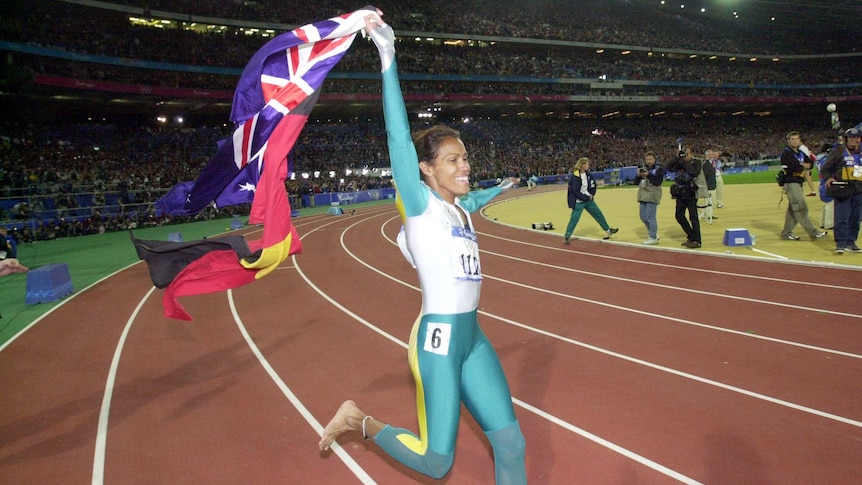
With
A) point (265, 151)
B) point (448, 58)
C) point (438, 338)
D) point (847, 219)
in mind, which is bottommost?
point (847, 219)

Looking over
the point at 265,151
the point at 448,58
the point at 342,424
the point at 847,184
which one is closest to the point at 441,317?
the point at 342,424

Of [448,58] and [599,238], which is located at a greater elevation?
[448,58]

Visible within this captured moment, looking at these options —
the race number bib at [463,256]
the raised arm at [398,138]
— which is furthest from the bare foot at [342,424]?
the raised arm at [398,138]

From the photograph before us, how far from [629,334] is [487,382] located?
4.55 metres

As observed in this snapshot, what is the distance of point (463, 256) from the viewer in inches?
115

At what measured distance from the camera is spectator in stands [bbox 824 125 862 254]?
9664 millimetres

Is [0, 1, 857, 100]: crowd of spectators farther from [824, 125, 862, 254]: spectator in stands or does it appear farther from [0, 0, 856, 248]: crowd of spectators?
Result: [824, 125, 862, 254]: spectator in stands

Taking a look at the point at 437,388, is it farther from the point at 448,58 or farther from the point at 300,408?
the point at 448,58

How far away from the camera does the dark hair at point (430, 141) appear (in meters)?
3.05

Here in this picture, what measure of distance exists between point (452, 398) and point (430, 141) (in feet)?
4.92

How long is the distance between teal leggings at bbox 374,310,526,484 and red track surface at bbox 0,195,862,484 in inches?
45.1

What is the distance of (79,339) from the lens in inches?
321

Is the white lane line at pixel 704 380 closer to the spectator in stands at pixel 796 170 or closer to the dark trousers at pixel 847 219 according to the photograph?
the dark trousers at pixel 847 219

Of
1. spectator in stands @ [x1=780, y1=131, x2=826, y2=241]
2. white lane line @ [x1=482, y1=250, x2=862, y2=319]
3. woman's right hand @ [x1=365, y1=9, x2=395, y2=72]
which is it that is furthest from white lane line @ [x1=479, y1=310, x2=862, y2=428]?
spectator in stands @ [x1=780, y1=131, x2=826, y2=241]
